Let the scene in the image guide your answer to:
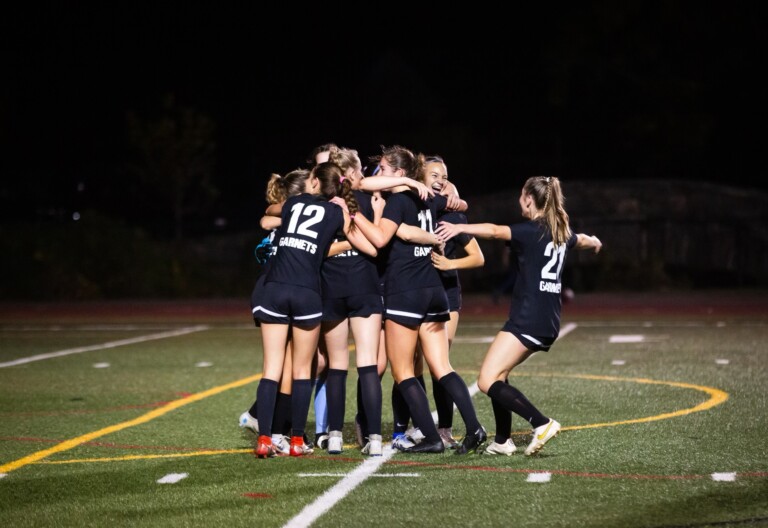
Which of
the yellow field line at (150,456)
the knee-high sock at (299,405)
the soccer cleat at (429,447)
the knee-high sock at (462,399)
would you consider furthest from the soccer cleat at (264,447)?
the knee-high sock at (462,399)

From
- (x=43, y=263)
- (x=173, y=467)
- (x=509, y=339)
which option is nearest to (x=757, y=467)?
(x=509, y=339)

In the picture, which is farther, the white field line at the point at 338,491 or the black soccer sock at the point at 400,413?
the black soccer sock at the point at 400,413

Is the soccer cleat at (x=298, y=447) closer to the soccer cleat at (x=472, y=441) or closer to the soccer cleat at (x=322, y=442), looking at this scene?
the soccer cleat at (x=322, y=442)

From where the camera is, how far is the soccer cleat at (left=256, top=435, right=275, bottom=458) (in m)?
8.28

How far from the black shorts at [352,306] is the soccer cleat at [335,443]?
79 centimetres

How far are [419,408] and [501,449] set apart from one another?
0.62 metres

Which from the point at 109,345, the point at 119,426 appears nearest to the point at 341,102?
the point at 109,345

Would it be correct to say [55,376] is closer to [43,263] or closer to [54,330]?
[54,330]

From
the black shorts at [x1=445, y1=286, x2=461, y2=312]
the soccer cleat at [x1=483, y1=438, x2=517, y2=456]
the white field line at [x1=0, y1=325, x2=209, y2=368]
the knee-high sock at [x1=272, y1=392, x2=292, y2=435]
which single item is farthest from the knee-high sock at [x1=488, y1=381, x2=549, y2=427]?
the white field line at [x1=0, y1=325, x2=209, y2=368]

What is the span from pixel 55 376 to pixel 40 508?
6.88 metres

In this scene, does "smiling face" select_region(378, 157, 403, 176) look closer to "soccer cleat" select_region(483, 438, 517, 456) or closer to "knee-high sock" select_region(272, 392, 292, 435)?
"knee-high sock" select_region(272, 392, 292, 435)

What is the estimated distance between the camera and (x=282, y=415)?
877 centimetres

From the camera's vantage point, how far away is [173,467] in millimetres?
8125

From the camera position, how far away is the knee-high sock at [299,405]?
8.53 meters
